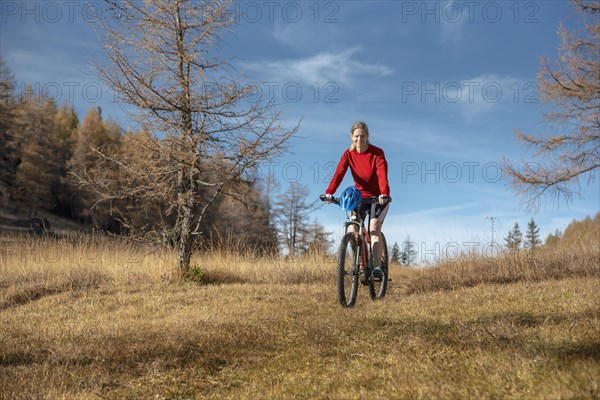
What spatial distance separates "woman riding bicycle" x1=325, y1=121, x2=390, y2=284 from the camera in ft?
22.7

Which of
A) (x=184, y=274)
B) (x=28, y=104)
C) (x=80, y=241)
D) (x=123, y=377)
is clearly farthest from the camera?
(x=28, y=104)

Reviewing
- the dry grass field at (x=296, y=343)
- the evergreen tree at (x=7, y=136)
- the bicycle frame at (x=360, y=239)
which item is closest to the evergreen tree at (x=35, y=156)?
the evergreen tree at (x=7, y=136)

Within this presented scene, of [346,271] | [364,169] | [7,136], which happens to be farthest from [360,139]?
[7,136]

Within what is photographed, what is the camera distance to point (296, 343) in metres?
4.62

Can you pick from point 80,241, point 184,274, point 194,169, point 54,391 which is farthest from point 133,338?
point 80,241

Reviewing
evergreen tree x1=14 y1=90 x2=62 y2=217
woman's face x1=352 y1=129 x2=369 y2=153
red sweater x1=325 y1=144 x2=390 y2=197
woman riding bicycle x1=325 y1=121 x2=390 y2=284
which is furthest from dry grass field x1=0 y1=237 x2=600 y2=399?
evergreen tree x1=14 y1=90 x2=62 y2=217

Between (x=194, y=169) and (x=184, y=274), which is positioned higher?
(x=194, y=169)

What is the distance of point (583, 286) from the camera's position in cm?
745

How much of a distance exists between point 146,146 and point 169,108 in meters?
1.02

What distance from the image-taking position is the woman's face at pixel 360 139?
7.00m

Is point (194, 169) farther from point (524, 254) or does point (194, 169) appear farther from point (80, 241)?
point (524, 254)

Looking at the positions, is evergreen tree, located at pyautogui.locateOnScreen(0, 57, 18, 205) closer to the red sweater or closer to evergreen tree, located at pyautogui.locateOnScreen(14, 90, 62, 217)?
evergreen tree, located at pyautogui.locateOnScreen(14, 90, 62, 217)

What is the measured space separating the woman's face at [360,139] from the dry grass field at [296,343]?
2312mm

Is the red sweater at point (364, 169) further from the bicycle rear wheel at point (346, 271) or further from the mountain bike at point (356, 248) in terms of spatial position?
the bicycle rear wheel at point (346, 271)
